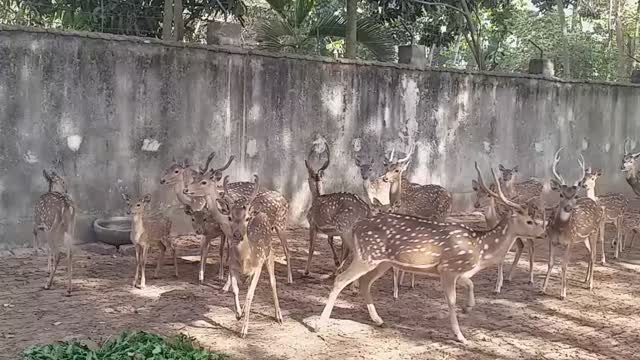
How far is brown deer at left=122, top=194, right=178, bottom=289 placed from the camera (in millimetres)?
7363

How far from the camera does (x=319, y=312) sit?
6660mm

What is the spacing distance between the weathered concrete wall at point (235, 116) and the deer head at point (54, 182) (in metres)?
0.54

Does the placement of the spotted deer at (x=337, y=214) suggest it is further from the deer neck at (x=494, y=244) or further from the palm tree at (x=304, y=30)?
the palm tree at (x=304, y=30)

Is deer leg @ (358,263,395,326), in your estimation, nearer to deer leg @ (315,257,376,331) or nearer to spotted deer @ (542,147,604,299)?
deer leg @ (315,257,376,331)

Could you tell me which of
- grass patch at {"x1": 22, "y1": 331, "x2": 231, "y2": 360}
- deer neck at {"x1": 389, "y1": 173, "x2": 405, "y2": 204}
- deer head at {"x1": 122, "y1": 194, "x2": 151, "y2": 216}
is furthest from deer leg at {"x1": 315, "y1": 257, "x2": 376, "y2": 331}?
deer neck at {"x1": 389, "y1": 173, "x2": 405, "y2": 204}

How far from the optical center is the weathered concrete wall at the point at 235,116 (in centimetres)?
886

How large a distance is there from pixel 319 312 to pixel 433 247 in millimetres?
1291

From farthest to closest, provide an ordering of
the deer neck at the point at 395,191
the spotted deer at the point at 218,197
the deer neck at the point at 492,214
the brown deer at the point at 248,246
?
the deer neck at the point at 395,191 → the deer neck at the point at 492,214 → the spotted deer at the point at 218,197 → the brown deer at the point at 248,246

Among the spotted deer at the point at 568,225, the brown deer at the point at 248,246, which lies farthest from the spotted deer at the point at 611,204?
the brown deer at the point at 248,246

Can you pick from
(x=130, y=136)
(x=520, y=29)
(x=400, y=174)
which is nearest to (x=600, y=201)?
(x=400, y=174)

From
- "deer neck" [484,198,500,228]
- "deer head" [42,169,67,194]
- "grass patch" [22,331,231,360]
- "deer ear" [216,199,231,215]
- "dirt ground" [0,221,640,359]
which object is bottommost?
"dirt ground" [0,221,640,359]

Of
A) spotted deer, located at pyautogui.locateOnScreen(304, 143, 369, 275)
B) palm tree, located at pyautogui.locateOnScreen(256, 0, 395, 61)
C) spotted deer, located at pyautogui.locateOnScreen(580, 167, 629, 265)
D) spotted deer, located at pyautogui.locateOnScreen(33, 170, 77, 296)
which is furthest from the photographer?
palm tree, located at pyautogui.locateOnScreen(256, 0, 395, 61)

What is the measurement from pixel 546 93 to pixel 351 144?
4.50 m

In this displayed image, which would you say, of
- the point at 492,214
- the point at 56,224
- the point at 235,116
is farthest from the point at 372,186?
the point at 56,224
